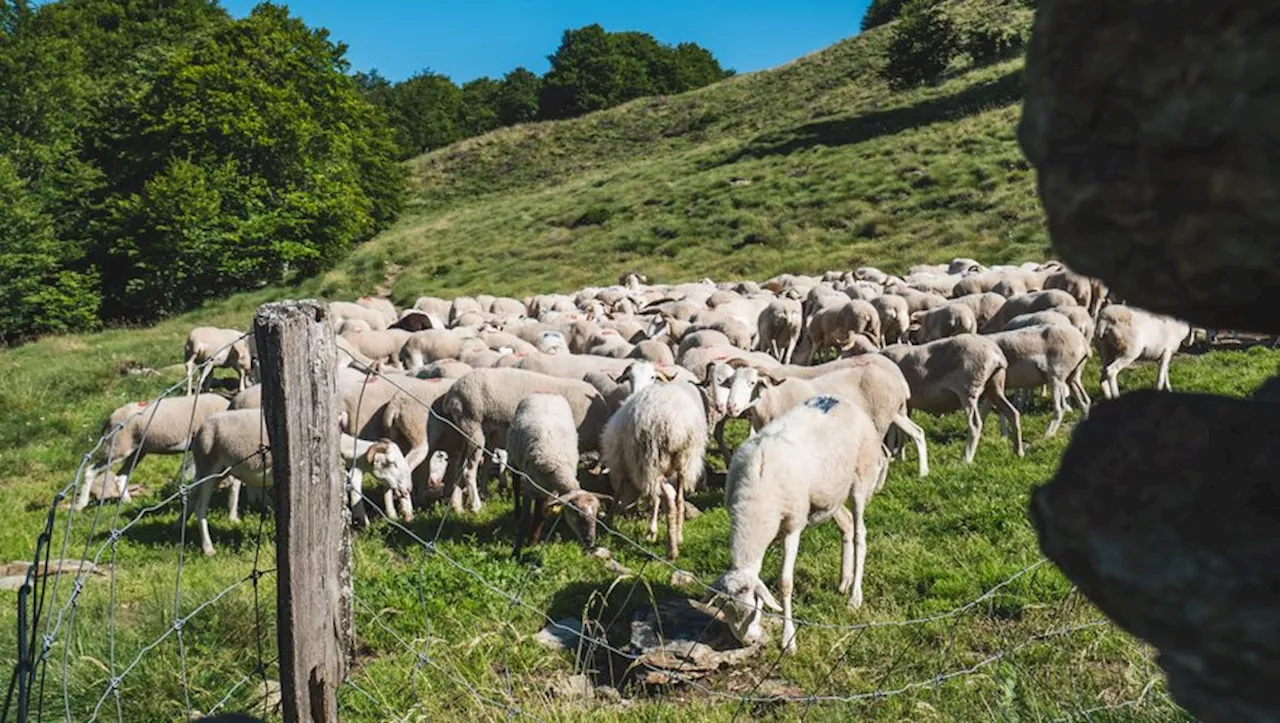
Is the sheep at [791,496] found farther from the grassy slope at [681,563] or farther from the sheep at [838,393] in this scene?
the sheep at [838,393]

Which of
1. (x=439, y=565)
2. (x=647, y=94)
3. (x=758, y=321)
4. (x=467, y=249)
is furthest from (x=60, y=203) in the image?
(x=647, y=94)

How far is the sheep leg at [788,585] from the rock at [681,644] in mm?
207

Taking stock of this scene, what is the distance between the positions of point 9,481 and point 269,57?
2963cm

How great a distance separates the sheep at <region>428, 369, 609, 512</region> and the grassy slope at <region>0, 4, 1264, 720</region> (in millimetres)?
850

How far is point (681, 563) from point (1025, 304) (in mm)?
9173

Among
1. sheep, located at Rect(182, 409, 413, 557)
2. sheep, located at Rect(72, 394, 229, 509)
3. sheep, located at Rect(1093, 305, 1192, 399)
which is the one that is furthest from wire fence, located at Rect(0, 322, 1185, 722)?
sheep, located at Rect(1093, 305, 1192, 399)

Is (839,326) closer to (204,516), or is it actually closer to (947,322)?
(947,322)

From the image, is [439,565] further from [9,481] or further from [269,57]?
[269,57]

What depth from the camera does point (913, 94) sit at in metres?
47.1

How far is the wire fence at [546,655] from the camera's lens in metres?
4.48

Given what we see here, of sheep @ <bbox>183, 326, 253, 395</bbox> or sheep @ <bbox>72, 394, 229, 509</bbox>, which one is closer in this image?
sheep @ <bbox>72, 394, 229, 509</bbox>

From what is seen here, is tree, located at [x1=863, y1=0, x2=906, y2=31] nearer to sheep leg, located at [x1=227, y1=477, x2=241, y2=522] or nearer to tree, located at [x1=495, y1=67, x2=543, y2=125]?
tree, located at [x1=495, y1=67, x2=543, y2=125]

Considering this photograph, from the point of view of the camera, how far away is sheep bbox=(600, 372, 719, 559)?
27.7 ft

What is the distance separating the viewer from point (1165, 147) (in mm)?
1226
